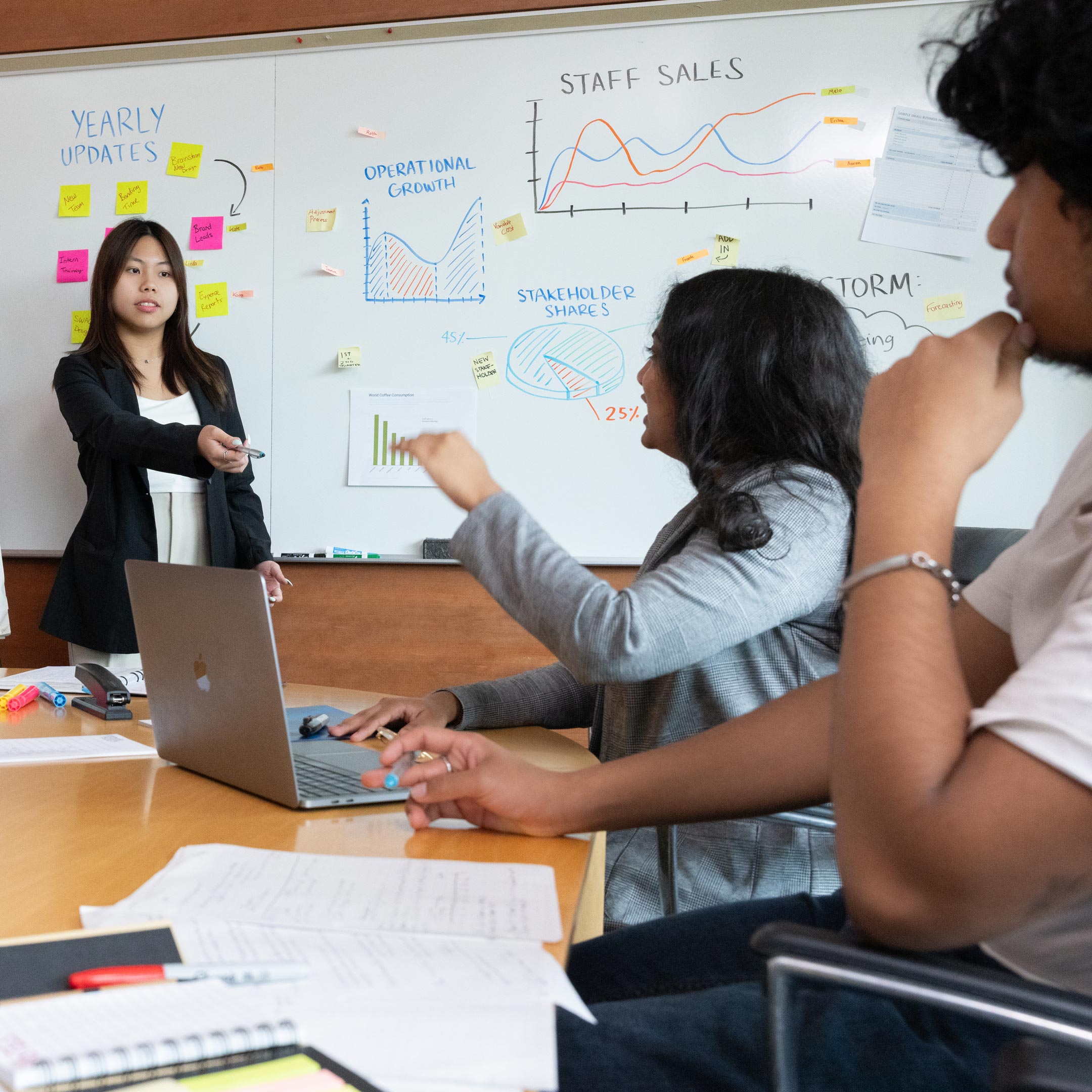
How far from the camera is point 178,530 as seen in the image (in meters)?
2.82

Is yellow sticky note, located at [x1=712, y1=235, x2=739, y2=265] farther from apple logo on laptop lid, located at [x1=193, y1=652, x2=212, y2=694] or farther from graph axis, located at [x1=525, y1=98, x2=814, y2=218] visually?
apple logo on laptop lid, located at [x1=193, y1=652, x2=212, y2=694]

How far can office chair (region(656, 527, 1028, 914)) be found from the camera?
1.13 meters

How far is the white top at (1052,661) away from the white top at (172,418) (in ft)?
7.69

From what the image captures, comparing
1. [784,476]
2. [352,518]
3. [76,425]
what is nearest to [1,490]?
[76,425]

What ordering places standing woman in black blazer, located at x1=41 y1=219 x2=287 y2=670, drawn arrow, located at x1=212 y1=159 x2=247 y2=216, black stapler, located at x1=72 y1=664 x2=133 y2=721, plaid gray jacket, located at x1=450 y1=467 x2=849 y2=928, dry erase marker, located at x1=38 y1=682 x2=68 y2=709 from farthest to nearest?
drawn arrow, located at x1=212 y1=159 x2=247 y2=216
standing woman in black blazer, located at x1=41 y1=219 x2=287 y2=670
dry erase marker, located at x1=38 y1=682 x2=68 y2=709
black stapler, located at x1=72 y1=664 x2=133 y2=721
plaid gray jacket, located at x1=450 y1=467 x2=849 y2=928

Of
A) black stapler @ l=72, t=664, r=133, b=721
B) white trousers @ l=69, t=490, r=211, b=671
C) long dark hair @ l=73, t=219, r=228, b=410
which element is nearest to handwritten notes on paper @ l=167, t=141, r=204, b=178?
long dark hair @ l=73, t=219, r=228, b=410

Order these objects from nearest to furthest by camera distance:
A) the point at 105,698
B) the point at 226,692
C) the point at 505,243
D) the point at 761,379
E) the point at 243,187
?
the point at 226,692
the point at 761,379
the point at 105,698
the point at 505,243
the point at 243,187

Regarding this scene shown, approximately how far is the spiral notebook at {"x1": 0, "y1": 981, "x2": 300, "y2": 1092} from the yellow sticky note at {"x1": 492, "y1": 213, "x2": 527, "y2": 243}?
255 cm

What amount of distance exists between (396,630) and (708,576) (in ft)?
6.27

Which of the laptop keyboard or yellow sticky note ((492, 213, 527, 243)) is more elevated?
yellow sticky note ((492, 213, 527, 243))

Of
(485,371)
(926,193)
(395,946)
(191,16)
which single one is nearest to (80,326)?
(191,16)

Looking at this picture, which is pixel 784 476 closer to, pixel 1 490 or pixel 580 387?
pixel 580 387

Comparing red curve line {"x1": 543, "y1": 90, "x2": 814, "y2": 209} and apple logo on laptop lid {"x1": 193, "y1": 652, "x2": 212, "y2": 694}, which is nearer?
apple logo on laptop lid {"x1": 193, "y1": 652, "x2": 212, "y2": 694}

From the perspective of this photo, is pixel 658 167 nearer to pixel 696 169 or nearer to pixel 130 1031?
pixel 696 169
